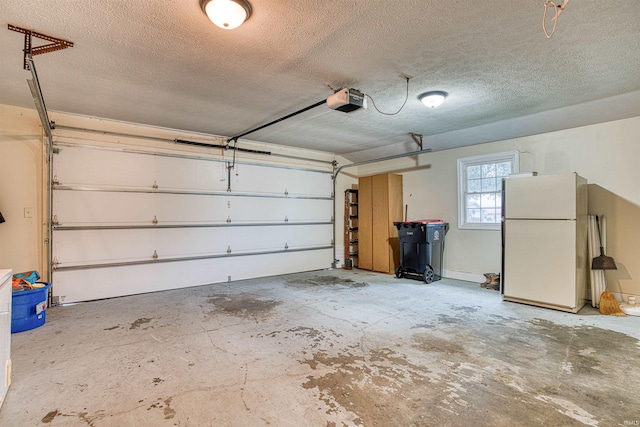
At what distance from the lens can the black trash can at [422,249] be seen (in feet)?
18.6

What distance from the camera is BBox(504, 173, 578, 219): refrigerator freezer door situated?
386 cm

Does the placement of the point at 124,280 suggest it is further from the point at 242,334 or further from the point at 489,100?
the point at 489,100

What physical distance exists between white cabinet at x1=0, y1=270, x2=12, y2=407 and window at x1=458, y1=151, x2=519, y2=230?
618 cm

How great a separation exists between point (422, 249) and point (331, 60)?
13.0ft

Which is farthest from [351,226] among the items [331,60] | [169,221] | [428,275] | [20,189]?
[20,189]

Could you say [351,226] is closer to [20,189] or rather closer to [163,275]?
[163,275]

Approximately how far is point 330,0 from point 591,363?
3548 millimetres

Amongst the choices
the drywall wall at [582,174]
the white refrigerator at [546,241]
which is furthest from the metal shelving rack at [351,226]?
the white refrigerator at [546,241]

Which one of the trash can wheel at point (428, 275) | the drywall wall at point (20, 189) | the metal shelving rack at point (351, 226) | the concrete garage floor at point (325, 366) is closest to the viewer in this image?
the concrete garage floor at point (325, 366)

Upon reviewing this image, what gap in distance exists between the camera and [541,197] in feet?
13.4

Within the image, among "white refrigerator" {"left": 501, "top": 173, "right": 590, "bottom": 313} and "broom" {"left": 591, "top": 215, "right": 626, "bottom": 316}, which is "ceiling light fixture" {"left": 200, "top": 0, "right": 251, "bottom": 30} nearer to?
"white refrigerator" {"left": 501, "top": 173, "right": 590, "bottom": 313}

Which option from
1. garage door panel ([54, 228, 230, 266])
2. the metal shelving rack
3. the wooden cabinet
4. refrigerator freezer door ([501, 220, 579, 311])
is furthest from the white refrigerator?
garage door panel ([54, 228, 230, 266])

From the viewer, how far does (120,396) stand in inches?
83.0

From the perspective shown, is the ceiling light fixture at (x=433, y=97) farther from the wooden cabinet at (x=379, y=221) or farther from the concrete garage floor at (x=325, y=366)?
the wooden cabinet at (x=379, y=221)
